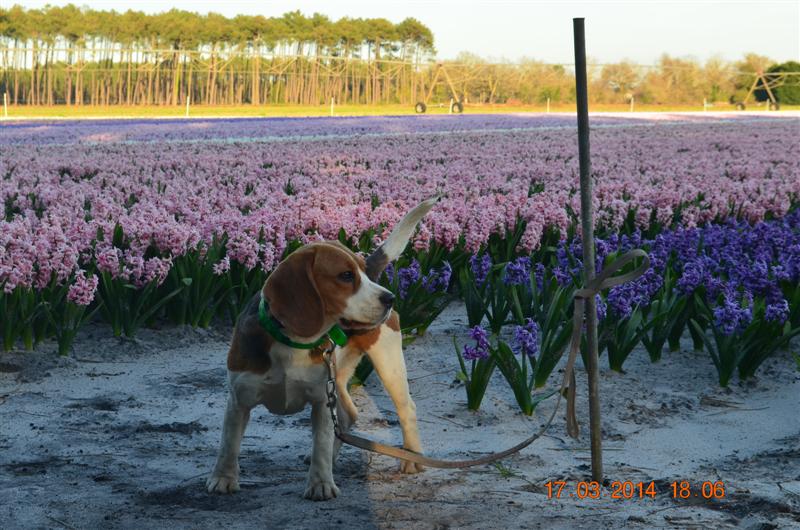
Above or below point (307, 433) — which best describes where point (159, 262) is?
above

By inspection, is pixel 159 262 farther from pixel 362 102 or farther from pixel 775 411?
pixel 362 102

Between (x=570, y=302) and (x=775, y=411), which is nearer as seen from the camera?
(x=775, y=411)

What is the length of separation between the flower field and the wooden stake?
1055 millimetres

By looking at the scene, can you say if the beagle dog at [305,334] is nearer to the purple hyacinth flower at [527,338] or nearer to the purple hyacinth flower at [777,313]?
the purple hyacinth flower at [527,338]

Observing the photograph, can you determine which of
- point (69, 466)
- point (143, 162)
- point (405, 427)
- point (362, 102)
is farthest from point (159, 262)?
point (362, 102)

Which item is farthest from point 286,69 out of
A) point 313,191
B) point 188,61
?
point 313,191

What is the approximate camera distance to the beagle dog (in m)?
3.34

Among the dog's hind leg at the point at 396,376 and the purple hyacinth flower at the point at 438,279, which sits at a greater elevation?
the purple hyacinth flower at the point at 438,279

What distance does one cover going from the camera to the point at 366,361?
524 cm

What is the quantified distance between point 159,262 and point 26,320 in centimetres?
89

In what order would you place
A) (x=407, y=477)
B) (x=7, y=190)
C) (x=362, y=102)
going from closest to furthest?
(x=407, y=477) < (x=7, y=190) < (x=362, y=102)

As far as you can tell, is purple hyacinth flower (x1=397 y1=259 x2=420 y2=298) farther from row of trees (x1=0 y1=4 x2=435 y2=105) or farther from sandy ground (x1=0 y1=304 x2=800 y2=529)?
row of trees (x1=0 y1=4 x2=435 y2=105)

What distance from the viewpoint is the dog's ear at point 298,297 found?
131 inches
